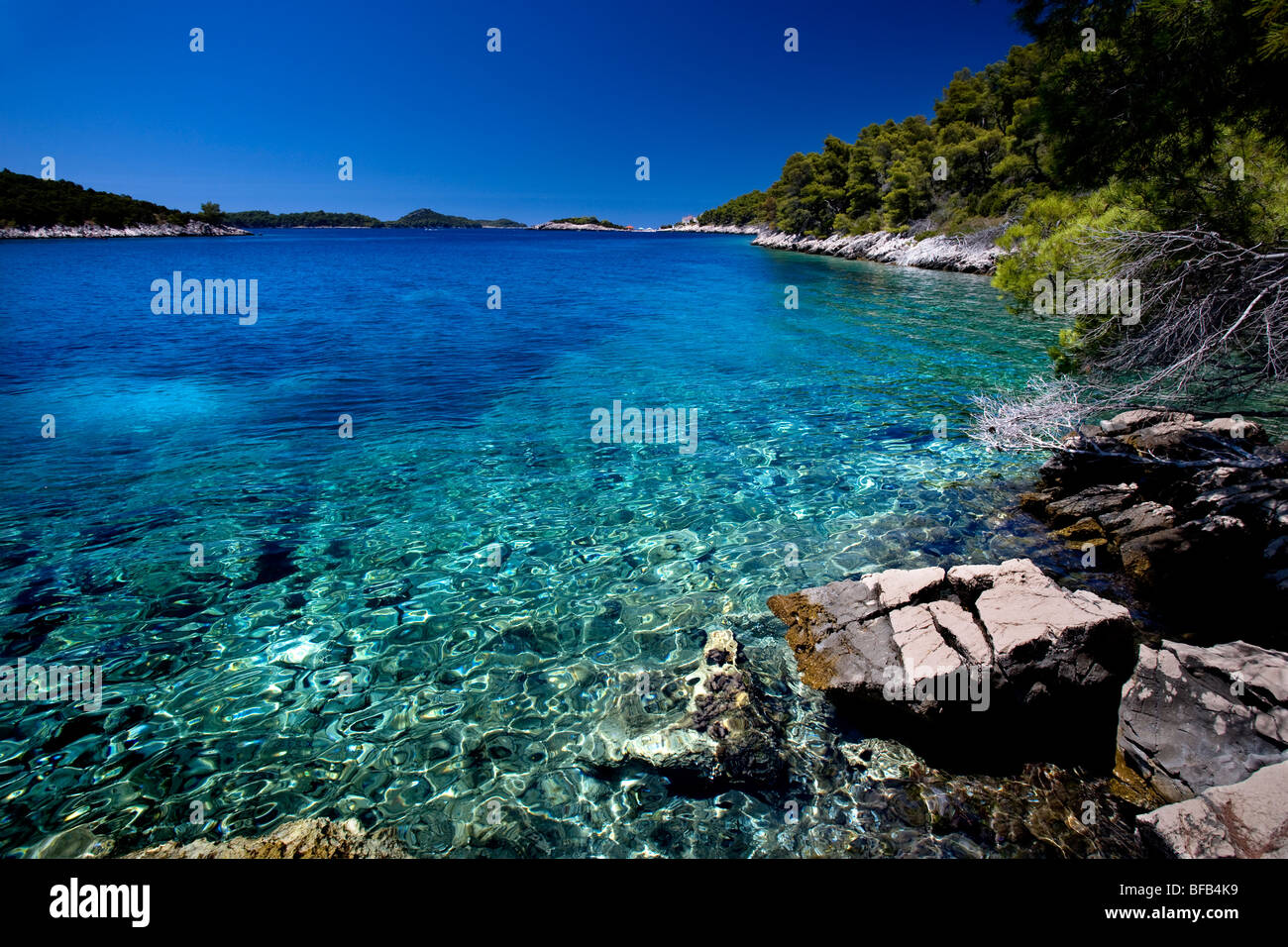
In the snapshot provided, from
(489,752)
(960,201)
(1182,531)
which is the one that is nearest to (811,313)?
(1182,531)

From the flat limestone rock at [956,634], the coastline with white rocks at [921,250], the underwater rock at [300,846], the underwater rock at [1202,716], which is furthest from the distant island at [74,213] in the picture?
the underwater rock at [1202,716]

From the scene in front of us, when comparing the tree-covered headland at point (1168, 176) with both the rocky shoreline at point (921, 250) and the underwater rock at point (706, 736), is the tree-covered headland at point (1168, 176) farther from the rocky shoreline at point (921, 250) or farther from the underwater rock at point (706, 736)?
the rocky shoreline at point (921, 250)

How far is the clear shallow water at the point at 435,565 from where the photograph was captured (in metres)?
5.43

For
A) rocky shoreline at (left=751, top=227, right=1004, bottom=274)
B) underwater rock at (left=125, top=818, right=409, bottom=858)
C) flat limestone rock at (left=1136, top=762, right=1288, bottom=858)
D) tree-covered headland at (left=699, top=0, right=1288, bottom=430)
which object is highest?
rocky shoreline at (left=751, top=227, right=1004, bottom=274)

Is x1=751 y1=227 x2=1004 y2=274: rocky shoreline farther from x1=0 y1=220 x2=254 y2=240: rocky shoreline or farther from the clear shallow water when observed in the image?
x1=0 y1=220 x2=254 y2=240: rocky shoreline

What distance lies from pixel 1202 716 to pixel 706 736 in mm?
4527

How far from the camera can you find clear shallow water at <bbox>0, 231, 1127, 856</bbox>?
5.43 meters

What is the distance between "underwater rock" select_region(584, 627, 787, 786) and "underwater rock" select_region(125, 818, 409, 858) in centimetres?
205

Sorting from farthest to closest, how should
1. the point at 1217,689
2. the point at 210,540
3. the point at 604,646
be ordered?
the point at 210,540
the point at 604,646
the point at 1217,689

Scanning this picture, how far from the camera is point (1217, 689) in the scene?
5.38 meters

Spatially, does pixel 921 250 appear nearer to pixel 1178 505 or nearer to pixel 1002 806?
pixel 1178 505

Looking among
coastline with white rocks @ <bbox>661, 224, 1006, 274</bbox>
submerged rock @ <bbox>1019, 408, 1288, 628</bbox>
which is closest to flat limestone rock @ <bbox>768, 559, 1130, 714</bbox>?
submerged rock @ <bbox>1019, 408, 1288, 628</bbox>
